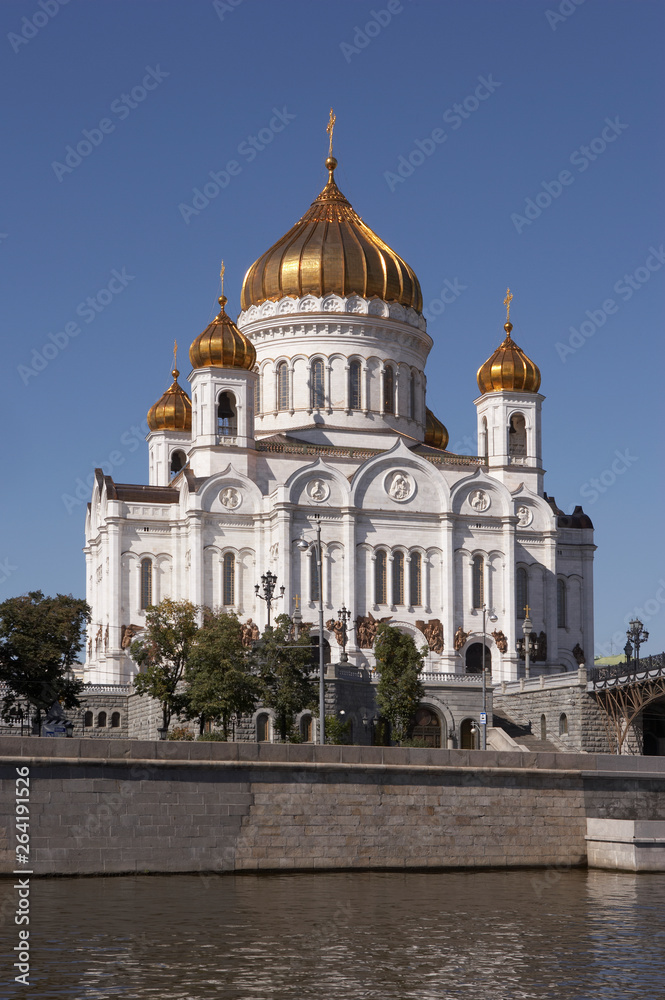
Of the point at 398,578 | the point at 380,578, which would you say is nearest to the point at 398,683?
the point at 380,578

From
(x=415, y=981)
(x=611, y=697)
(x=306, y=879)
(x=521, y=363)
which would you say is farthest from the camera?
(x=521, y=363)

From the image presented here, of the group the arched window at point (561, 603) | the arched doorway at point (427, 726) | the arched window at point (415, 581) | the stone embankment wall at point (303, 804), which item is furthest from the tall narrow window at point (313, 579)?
the stone embankment wall at point (303, 804)

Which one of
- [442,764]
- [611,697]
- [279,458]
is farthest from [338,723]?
[279,458]

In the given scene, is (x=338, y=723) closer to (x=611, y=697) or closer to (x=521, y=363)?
(x=611, y=697)

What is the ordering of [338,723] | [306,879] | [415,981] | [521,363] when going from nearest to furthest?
[415,981] < [306,879] < [338,723] < [521,363]

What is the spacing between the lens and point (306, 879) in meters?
33.1

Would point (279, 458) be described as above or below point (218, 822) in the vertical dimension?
above

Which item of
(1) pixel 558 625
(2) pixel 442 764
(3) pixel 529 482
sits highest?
(3) pixel 529 482

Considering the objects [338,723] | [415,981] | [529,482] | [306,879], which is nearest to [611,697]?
[338,723]

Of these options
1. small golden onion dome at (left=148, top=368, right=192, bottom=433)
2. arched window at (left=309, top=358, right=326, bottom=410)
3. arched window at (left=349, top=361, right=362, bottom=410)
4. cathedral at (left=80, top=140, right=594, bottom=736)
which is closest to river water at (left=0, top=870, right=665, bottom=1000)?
cathedral at (left=80, top=140, right=594, bottom=736)

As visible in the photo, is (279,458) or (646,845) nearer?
(646,845)

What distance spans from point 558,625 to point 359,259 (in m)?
19.4

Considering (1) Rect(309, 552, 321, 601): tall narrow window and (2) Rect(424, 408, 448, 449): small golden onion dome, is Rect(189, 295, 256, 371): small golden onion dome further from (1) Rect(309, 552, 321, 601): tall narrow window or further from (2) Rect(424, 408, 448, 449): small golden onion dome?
(2) Rect(424, 408, 448, 449): small golden onion dome

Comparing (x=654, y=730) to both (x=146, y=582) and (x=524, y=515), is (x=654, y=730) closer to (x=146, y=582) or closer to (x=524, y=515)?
(x=524, y=515)
